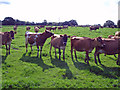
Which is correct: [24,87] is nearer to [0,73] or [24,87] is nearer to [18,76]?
[18,76]

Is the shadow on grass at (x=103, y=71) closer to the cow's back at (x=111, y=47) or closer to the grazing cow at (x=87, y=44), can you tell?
the grazing cow at (x=87, y=44)

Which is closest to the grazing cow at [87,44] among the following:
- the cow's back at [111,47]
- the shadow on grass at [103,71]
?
the cow's back at [111,47]

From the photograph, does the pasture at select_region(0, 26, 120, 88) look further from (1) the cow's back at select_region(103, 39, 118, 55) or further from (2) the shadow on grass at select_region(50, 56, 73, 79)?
(1) the cow's back at select_region(103, 39, 118, 55)

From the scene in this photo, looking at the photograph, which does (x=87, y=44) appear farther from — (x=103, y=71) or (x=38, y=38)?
(x=38, y=38)

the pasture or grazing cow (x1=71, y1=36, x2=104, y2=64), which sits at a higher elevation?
grazing cow (x1=71, y1=36, x2=104, y2=64)

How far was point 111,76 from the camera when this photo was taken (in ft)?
27.6

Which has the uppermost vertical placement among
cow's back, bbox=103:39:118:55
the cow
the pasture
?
the cow

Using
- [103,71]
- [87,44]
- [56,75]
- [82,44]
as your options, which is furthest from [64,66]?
[103,71]

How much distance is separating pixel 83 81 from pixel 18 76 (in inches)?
172

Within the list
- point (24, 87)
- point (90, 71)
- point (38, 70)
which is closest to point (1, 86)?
point (24, 87)

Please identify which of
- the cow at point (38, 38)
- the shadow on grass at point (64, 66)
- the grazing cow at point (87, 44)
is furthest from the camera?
the cow at point (38, 38)

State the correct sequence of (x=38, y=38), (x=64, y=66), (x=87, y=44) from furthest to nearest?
(x=38, y=38), (x=87, y=44), (x=64, y=66)

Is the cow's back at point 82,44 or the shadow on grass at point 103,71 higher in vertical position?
the cow's back at point 82,44

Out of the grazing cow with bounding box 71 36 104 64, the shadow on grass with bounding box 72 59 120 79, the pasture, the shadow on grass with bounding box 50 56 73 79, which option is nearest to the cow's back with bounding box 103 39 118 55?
the grazing cow with bounding box 71 36 104 64
